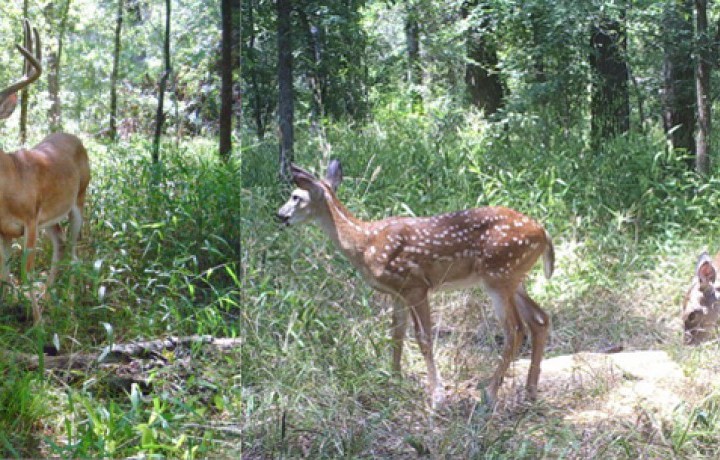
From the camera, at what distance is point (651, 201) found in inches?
97.5

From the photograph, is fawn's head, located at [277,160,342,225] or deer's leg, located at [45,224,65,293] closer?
deer's leg, located at [45,224,65,293]

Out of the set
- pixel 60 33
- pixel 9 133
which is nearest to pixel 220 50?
pixel 60 33

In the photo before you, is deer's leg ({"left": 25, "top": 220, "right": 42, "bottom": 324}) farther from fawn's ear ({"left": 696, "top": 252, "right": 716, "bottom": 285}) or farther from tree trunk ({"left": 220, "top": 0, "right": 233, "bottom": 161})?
fawn's ear ({"left": 696, "top": 252, "right": 716, "bottom": 285})

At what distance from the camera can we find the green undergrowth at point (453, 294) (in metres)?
2.14

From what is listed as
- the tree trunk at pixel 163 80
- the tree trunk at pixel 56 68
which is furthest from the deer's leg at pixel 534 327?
the tree trunk at pixel 56 68

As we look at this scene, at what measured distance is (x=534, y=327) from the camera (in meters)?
2.33

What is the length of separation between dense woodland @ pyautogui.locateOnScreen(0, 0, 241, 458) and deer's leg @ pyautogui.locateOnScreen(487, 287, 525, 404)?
70 cm

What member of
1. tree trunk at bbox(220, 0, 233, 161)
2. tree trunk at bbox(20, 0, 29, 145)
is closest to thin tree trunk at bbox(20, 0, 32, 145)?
tree trunk at bbox(20, 0, 29, 145)

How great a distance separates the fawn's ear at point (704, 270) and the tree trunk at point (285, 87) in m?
1.27

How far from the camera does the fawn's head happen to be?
7.84 feet

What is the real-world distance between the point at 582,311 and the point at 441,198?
508mm

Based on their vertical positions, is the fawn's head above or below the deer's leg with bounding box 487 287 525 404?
above

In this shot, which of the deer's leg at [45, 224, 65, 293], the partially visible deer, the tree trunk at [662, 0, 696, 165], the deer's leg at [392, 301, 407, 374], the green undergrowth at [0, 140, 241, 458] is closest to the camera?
the green undergrowth at [0, 140, 241, 458]

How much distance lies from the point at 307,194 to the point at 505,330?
662 mm
